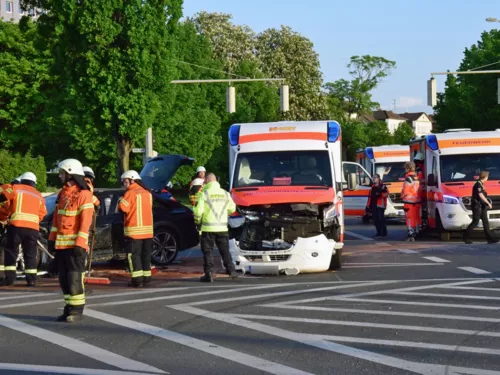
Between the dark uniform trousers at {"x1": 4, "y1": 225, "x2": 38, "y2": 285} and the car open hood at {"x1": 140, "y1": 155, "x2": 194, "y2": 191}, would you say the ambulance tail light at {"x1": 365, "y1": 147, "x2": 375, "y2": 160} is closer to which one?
the car open hood at {"x1": 140, "y1": 155, "x2": 194, "y2": 191}

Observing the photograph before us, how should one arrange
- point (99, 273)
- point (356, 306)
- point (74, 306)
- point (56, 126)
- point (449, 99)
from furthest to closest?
point (449, 99), point (56, 126), point (99, 273), point (356, 306), point (74, 306)

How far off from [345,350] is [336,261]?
7.86m

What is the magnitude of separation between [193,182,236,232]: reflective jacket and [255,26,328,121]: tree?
59.0 metres

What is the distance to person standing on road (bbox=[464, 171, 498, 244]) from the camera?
2147 cm

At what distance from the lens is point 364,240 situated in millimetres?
24078

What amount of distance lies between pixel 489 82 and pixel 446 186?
144ft

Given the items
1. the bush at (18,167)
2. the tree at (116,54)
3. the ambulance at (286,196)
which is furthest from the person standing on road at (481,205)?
the bush at (18,167)

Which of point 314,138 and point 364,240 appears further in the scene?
point 364,240

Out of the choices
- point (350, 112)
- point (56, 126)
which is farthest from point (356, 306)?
point (350, 112)

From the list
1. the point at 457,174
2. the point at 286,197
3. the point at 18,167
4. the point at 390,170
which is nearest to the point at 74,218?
the point at 286,197

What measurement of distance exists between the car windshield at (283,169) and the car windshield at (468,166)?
22.2 feet

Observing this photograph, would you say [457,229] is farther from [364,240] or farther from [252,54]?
[252,54]

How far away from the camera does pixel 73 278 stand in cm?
1100

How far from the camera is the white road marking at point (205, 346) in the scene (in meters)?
8.03
